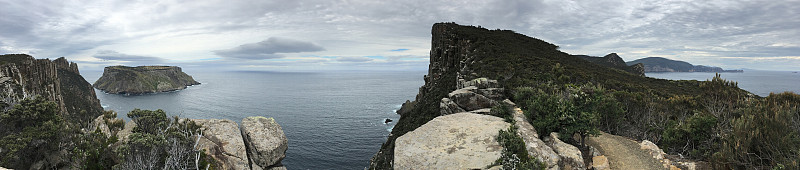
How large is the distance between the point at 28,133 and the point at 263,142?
9.30 metres

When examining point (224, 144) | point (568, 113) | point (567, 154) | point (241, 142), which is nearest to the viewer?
point (567, 154)

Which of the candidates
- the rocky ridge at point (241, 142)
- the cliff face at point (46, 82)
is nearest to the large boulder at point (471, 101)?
the rocky ridge at point (241, 142)

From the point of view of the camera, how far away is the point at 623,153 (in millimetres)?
15172

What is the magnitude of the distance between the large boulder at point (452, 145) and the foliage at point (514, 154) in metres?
0.48

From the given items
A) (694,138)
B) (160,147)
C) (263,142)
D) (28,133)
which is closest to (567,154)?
(694,138)

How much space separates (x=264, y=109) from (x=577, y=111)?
124 metres

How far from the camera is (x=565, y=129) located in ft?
47.6

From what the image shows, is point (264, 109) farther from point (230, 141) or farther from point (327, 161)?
point (230, 141)

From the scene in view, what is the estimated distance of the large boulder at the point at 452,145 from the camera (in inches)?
488

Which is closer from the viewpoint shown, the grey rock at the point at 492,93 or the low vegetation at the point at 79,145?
the low vegetation at the point at 79,145

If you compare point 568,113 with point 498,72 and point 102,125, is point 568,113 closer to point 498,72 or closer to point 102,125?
point 102,125

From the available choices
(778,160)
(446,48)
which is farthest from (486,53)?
(778,160)

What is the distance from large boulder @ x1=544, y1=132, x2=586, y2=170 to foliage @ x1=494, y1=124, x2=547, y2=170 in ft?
5.19

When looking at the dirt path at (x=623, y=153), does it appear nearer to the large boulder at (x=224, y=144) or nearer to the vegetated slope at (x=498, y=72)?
the vegetated slope at (x=498, y=72)
